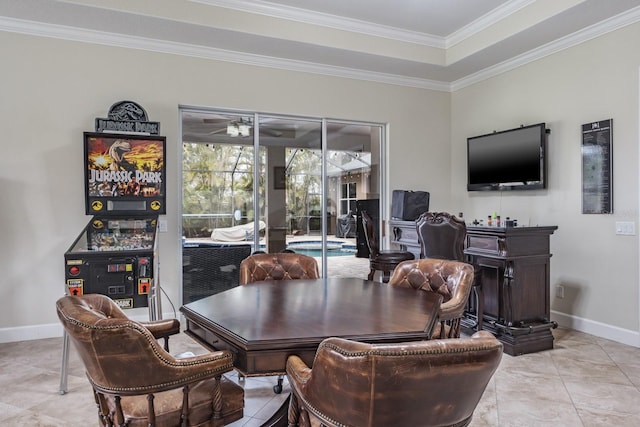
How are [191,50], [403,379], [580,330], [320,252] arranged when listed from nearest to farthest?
[403,379], [580,330], [191,50], [320,252]

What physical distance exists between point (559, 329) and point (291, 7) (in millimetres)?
4267

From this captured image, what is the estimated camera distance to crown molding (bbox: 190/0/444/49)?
3.98 meters

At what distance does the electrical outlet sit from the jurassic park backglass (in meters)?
4.18

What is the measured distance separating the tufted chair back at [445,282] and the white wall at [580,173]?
2.30m

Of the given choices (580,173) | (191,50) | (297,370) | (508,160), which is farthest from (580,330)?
(191,50)

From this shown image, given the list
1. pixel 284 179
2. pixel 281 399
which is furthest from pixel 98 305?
pixel 284 179

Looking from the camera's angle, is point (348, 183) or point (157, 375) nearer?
point (157, 375)

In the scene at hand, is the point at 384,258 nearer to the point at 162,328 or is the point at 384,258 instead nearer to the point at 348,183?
the point at 348,183

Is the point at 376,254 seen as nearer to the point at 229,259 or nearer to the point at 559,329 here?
the point at 229,259

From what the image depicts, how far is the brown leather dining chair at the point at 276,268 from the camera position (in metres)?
2.90

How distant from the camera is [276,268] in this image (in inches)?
117

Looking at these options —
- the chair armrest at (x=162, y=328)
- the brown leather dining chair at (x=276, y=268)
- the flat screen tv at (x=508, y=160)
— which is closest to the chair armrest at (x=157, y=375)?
the chair armrest at (x=162, y=328)

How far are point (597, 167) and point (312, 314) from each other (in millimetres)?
3546

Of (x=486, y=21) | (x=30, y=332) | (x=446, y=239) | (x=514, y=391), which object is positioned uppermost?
(x=486, y=21)
